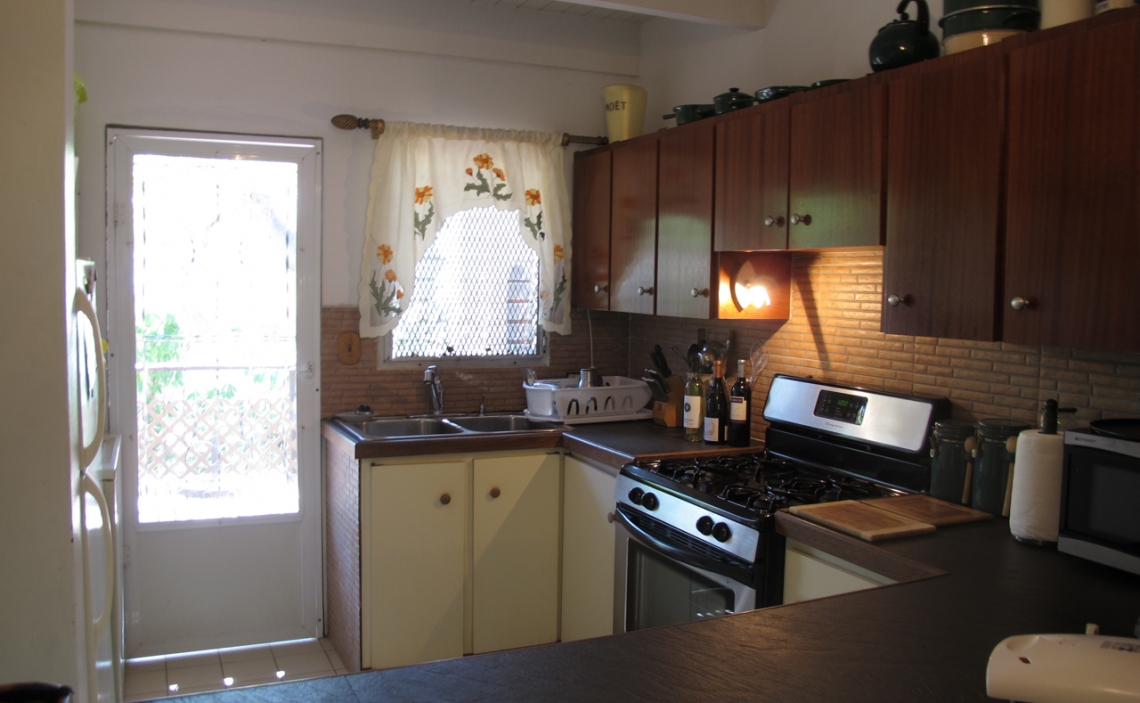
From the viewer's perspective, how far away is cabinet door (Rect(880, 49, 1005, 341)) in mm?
2039

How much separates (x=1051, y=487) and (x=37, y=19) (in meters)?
2.40

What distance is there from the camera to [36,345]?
1.94 m

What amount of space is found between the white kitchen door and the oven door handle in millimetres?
1502

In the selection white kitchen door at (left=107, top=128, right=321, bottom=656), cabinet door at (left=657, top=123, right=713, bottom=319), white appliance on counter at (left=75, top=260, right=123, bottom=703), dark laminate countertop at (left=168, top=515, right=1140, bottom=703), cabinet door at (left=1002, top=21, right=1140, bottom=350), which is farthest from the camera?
white kitchen door at (left=107, top=128, right=321, bottom=656)

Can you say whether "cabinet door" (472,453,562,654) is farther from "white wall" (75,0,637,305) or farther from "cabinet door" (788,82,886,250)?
"cabinet door" (788,82,886,250)

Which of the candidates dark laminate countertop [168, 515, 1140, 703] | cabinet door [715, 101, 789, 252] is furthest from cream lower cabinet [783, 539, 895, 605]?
cabinet door [715, 101, 789, 252]

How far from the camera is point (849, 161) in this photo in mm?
2449

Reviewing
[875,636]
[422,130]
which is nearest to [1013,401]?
[875,636]

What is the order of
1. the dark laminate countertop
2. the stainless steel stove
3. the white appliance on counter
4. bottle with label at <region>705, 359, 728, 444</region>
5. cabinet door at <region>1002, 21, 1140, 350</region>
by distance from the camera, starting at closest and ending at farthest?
the dark laminate countertop < cabinet door at <region>1002, 21, 1140, 350</region> < the white appliance on counter < the stainless steel stove < bottle with label at <region>705, 359, 728, 444</region>

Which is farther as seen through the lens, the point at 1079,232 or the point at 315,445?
the point at 315,445

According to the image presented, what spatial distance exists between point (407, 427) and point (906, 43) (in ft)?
7.73

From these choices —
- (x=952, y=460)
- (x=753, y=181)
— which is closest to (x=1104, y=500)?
(x=952, y=460)

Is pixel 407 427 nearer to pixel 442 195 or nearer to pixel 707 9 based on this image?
pixel 442 195

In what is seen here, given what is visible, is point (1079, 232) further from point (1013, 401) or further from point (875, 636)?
point (875, 636)
